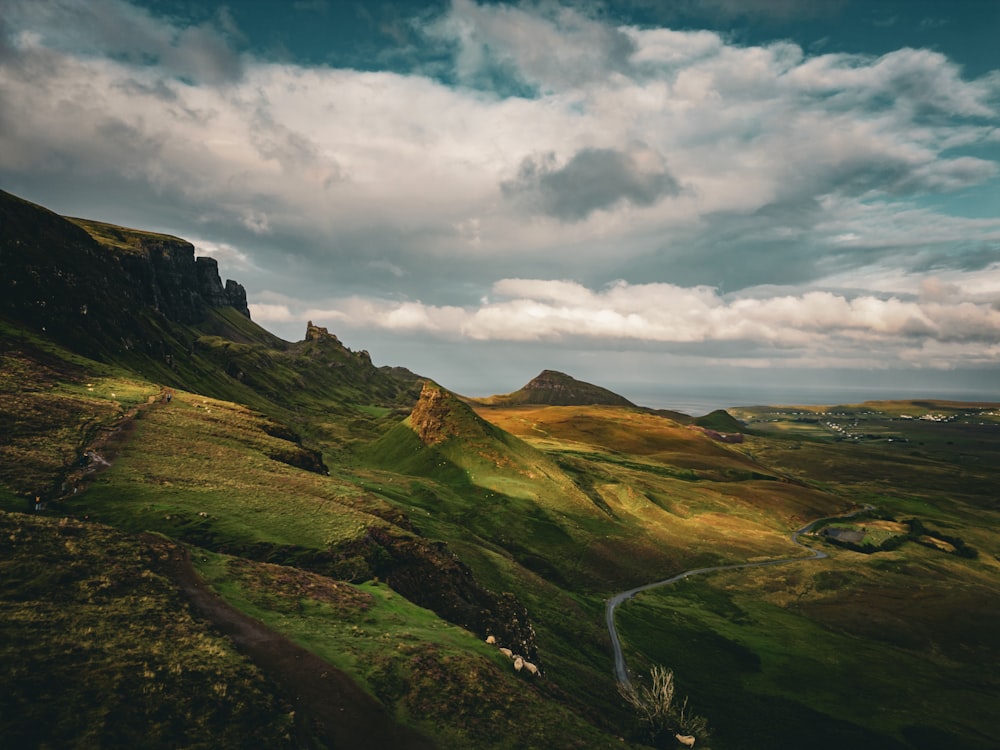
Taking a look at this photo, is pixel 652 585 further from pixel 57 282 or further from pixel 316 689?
pixel 57 282

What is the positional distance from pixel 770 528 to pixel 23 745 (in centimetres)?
19137

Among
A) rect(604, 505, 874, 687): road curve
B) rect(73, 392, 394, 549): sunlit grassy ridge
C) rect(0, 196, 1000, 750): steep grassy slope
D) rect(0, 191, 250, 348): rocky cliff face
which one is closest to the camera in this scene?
rect(0, 196, 1000, 750): steep grassy slope

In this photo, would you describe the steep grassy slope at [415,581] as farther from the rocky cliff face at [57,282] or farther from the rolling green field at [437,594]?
the rocky cliff face at [57,282]

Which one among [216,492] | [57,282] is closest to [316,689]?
[216,492]

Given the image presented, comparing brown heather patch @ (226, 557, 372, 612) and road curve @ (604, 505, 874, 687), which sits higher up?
brown heather patch @ (226, 557, 372, 612)

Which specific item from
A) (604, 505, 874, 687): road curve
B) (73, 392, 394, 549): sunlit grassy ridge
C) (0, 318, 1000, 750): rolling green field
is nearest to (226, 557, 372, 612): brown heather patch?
(0, 318, 1000, 750): rolling green field

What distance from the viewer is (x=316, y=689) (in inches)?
1042

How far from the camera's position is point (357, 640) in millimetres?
32562

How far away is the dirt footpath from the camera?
80.4 ft

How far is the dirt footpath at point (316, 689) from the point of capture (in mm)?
24505

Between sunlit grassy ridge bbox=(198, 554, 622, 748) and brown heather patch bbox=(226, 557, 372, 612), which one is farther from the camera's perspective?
brown heather patch bbox=(226, 557, 372, 612)

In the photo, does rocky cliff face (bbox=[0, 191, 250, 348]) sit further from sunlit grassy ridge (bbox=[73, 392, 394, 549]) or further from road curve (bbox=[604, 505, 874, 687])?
road curve (bbox=[604, 505, 874, 687])

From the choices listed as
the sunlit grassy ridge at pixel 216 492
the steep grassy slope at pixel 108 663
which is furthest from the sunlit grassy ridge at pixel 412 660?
the sunlit grassy ridge at pixel 216 492

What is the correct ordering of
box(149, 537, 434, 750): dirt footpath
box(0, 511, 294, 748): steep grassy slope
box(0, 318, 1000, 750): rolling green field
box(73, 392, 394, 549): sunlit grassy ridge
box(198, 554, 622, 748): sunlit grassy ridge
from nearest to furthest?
box(0, 511, 294, 748): steep grassy slope
box(149, 537, 434, 750): dirt footpath
box(0, 318, 1000, 750): rolling green field
box(198, 554, 622, 748): sunlit grassy ridge
box(73, 392, 394, 549): sunlit grassy ridge
